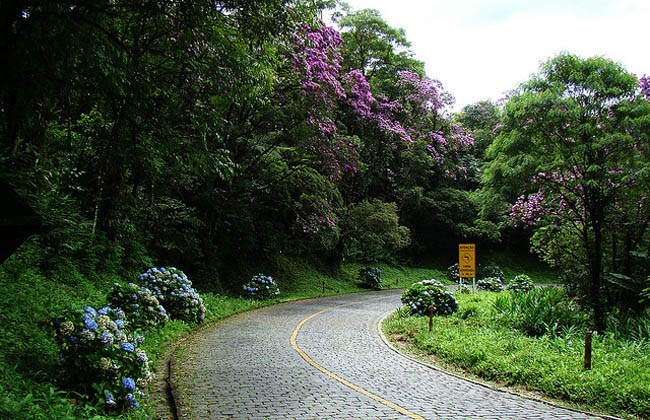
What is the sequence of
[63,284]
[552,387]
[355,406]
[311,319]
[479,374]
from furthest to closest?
[311,319] → [63,284] → [479,374] → [552,387] → [355,406]

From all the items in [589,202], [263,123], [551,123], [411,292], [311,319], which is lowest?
[311,319]

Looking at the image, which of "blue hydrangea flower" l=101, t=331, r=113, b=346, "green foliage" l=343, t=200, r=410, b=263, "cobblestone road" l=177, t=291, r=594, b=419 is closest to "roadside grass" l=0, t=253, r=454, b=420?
"blue hydrangea flower" l=101, t=331, r=113, b=346

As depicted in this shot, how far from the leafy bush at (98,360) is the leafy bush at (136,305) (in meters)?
3.77

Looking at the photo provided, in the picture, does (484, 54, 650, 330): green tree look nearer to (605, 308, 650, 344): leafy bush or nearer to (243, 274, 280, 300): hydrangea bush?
(605, 308, 650, 344): leafy bush

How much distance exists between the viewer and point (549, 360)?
8055mm

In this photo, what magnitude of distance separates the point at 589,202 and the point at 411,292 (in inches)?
256

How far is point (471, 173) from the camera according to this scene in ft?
139

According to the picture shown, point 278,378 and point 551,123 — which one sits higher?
point 551,123

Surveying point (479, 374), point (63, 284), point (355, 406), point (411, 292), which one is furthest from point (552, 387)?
point (63, 284)

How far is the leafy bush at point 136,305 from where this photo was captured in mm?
9469

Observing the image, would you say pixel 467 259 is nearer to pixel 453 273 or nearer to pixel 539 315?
pixel 539 315

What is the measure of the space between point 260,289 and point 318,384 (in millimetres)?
13034

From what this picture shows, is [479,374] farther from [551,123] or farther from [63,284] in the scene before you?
[63,284]

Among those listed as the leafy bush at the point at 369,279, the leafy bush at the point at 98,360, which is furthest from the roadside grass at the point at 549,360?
the leafy bush at the point at 369,279
